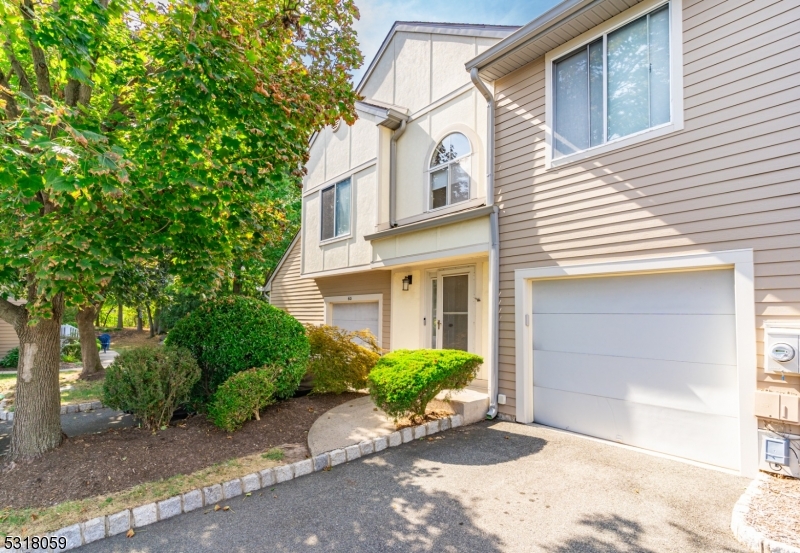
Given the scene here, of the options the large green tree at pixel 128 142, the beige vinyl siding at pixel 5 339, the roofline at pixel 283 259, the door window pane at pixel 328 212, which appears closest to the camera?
the large green tree at pixel 128 142

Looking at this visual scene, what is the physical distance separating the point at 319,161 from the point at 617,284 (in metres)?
8.53

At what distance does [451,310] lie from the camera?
7.98 m

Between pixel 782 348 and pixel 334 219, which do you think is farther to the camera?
pixel 334 219

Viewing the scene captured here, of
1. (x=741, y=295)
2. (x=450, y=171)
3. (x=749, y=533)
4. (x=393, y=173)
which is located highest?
(x=393, y=173)

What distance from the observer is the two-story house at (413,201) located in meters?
7.22

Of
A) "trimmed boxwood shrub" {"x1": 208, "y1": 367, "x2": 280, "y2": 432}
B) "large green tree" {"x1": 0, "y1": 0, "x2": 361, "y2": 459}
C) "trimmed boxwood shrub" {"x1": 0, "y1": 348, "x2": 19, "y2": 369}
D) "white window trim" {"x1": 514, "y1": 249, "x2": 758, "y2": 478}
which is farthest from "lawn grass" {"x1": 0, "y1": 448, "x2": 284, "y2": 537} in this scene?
"trimmed boxwood shrub" {"x1": 0, "y1": 348, "x2": 19, "y2": 369}

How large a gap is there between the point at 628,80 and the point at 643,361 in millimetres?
3426

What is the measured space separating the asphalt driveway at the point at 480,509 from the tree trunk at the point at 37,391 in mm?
1834

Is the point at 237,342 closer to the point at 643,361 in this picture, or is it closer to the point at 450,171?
the point at 450,171

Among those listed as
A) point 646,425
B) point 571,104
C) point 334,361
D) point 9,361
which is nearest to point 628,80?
point 571,104

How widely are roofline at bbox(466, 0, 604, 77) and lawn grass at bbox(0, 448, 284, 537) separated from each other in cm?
618

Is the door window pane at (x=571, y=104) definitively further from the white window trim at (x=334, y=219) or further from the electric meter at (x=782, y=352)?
the white window trim at (x=334, y=219)

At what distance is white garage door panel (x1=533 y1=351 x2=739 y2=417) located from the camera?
433cm

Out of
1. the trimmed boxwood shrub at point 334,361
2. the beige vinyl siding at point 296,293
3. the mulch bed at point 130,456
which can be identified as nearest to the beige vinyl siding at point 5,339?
the beige vinyl siding at point 296,293
